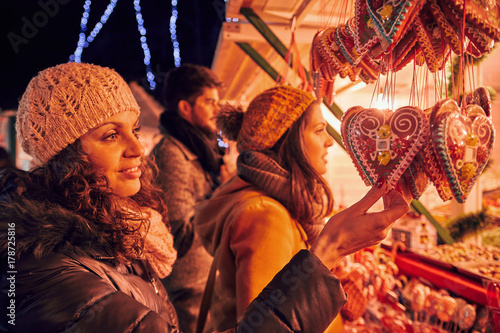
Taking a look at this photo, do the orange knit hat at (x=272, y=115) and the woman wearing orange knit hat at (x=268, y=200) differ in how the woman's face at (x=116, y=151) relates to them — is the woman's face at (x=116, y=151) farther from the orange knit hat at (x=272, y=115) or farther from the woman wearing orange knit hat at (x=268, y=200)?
the orange knit hat at (x=272, y=115)

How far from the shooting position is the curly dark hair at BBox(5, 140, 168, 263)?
38.2 inches

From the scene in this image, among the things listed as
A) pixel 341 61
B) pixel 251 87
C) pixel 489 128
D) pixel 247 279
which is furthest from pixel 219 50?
pixel 489 128

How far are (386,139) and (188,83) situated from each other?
6.62ft

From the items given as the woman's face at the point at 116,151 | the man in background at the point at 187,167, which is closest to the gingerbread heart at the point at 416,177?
the woman's face at the point at 116,151

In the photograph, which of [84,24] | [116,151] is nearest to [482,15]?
Answer: [116,151]

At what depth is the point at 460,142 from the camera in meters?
0.71

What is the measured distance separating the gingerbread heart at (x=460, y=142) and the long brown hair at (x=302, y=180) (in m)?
0.71

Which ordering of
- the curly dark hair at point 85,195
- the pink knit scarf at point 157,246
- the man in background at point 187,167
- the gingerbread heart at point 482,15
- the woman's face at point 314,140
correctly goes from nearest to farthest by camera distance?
the gingerbread heart at point 482,15 < the curly dark hair at point 85,195 < the pink knit scarf at point 157,246 < the woman's face at point 314,140 < the man in background at point 187,167

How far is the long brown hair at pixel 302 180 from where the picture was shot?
1423 mm

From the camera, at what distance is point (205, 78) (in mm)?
2594

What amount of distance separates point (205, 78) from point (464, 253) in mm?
2004

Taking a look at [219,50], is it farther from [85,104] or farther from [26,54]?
[26,54]

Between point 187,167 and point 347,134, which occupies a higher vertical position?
point 347,134

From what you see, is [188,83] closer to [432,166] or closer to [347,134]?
[347,134]
